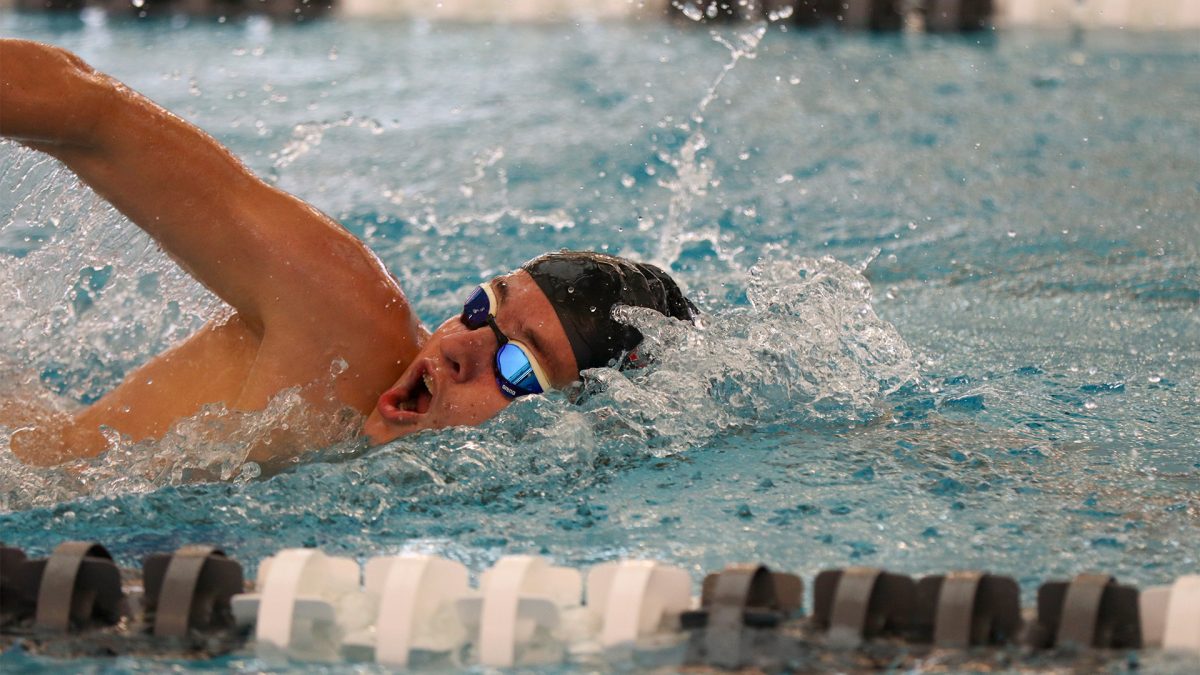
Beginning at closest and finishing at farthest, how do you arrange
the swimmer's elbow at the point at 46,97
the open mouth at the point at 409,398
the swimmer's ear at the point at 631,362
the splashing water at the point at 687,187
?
the swimmer's elbow at the point at 46,97, the open mouth at the point at 409,398, the swimmer's ear at the point at 631,362, the splashing water at the point at 687,187

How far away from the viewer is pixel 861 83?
5.79m

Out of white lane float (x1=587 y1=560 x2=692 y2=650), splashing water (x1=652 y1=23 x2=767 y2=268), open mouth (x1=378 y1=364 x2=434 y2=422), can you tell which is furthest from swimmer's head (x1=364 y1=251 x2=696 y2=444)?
splashing water (x1=652 y1=23 x2=767 y2=268)

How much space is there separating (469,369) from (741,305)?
118cm

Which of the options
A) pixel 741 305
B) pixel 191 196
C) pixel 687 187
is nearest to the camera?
pixel 191 196

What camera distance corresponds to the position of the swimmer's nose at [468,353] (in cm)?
196

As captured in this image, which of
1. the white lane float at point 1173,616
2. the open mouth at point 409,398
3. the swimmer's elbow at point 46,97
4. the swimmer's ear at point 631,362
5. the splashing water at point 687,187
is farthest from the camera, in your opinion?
the splashing water at point 687,187

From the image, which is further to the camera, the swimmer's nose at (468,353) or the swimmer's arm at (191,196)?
the swimmer's nose at (468,353)

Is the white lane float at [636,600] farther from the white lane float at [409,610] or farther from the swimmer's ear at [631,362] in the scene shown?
the swimmer's ear at [631,362]

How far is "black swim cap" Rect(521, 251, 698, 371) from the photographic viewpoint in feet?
6.53

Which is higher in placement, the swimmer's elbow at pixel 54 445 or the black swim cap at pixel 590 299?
the black swim cap at pixel 590 299

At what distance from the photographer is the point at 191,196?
6.17ft

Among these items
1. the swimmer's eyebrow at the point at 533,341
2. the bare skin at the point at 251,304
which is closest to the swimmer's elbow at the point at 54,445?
the bare skin at the point at 251,304

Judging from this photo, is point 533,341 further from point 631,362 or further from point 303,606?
point 303,606

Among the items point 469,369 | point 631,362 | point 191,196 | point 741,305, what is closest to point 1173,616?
point 631,362
